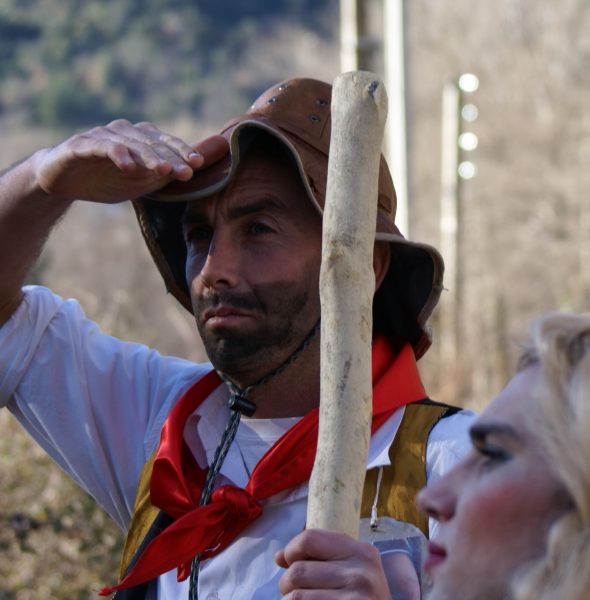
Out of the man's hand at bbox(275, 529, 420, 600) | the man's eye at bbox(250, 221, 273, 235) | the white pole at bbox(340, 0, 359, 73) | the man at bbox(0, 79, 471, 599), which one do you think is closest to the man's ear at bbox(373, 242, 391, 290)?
the man at bbox(0, 79, 471, 599)

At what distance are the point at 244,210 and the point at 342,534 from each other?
1.14 meters

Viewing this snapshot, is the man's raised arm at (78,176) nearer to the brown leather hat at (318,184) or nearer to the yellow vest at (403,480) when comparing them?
the brown leather hat at (318,184)

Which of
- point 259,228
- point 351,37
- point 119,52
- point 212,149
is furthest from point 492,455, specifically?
point 119,52

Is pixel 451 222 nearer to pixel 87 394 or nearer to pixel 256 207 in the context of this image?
pixel 87 394

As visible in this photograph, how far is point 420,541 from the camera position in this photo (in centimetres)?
289

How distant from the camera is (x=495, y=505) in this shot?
2.02m

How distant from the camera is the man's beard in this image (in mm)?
3240

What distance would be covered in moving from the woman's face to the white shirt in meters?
1.20

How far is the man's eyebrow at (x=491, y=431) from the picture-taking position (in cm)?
208

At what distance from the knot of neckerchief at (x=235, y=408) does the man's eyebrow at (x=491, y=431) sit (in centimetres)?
116

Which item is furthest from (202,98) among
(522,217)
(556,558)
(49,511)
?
(556,558)

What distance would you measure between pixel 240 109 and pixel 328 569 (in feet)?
178

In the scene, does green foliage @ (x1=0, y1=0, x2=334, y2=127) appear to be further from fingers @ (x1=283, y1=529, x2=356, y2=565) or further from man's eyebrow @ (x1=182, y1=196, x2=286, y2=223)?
fingers @ (x1=283, y1=529, x2=356, y2=565)

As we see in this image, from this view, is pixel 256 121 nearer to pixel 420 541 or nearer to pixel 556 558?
pixel 420 541
